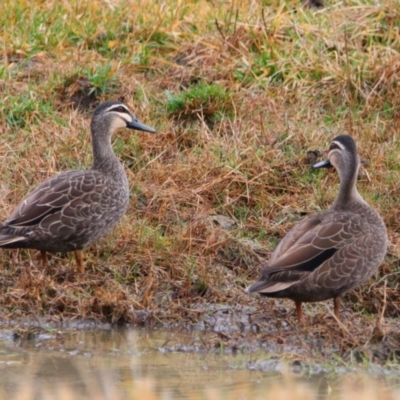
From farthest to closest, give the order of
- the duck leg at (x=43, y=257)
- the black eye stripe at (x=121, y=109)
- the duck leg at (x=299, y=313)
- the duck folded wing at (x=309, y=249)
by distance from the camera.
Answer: the black eye stripe at (x=121, y=109)
the duck leg at (x=43, y=257)
the duck leg at (x=299, y=313)
the duck folded wing at (x=309, y=249)

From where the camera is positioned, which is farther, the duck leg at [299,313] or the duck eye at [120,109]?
the duck eye at [120,109]

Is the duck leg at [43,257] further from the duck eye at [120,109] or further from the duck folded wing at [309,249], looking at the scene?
the duck folded wing at [309,249]

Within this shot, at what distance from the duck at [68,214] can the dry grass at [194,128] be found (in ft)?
0.83

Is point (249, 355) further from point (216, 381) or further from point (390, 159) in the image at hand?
point (390, 159)

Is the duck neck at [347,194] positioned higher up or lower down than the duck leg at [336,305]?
higher up

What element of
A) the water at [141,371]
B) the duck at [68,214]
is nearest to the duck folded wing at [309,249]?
the water at [141,371]

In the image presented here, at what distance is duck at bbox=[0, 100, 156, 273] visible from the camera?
8711 mm

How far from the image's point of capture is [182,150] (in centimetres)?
1073

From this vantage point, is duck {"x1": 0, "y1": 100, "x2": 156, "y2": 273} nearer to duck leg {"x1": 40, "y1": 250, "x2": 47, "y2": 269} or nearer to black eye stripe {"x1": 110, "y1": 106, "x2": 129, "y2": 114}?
duck leg {"x1": 40, "y1": 250, "x2": 47, "y2": 269}

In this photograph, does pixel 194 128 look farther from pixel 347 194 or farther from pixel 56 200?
pixel 347 194

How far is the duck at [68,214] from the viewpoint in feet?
28.6

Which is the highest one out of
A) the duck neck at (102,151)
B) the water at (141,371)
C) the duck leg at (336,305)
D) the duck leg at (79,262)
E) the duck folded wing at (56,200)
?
the duck neck at (102,151)

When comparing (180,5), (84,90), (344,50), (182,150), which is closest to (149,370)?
(182,150)

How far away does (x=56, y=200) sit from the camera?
8852mm
